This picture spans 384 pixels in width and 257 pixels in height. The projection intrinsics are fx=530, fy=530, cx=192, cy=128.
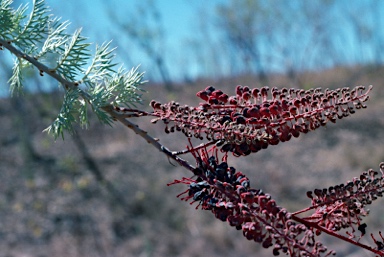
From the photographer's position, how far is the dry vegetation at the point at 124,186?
1012 cm

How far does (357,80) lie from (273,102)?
910 inches

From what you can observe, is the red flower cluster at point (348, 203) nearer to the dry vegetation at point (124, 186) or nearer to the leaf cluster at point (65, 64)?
the leaf cluster at point (65, 64)

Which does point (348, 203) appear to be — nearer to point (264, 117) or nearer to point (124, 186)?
point (264, 117)

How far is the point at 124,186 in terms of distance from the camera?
1246cm

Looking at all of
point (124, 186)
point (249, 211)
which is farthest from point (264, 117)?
point (124, 186)

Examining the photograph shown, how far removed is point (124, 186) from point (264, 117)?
38.3 ft

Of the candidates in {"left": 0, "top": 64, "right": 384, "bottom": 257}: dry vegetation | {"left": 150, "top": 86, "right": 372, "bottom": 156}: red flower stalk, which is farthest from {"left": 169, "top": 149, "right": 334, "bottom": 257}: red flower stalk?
{"left": 0, "top": 64, "right": 384, "bottom": 257}: dry vegetation

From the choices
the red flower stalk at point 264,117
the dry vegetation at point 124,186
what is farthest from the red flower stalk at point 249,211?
the dry vegetation at point 124,186

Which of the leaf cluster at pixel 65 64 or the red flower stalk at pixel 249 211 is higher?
the leaf cluster at pixel 65 64

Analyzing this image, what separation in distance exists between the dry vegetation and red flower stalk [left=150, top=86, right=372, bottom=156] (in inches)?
318

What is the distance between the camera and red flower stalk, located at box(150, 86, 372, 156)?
0.97 metres

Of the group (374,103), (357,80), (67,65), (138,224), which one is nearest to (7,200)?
(138,224)

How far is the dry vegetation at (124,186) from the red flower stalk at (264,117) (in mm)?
8087

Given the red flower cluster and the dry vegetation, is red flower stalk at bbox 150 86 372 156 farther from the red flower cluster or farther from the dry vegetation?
the dry vegetation
